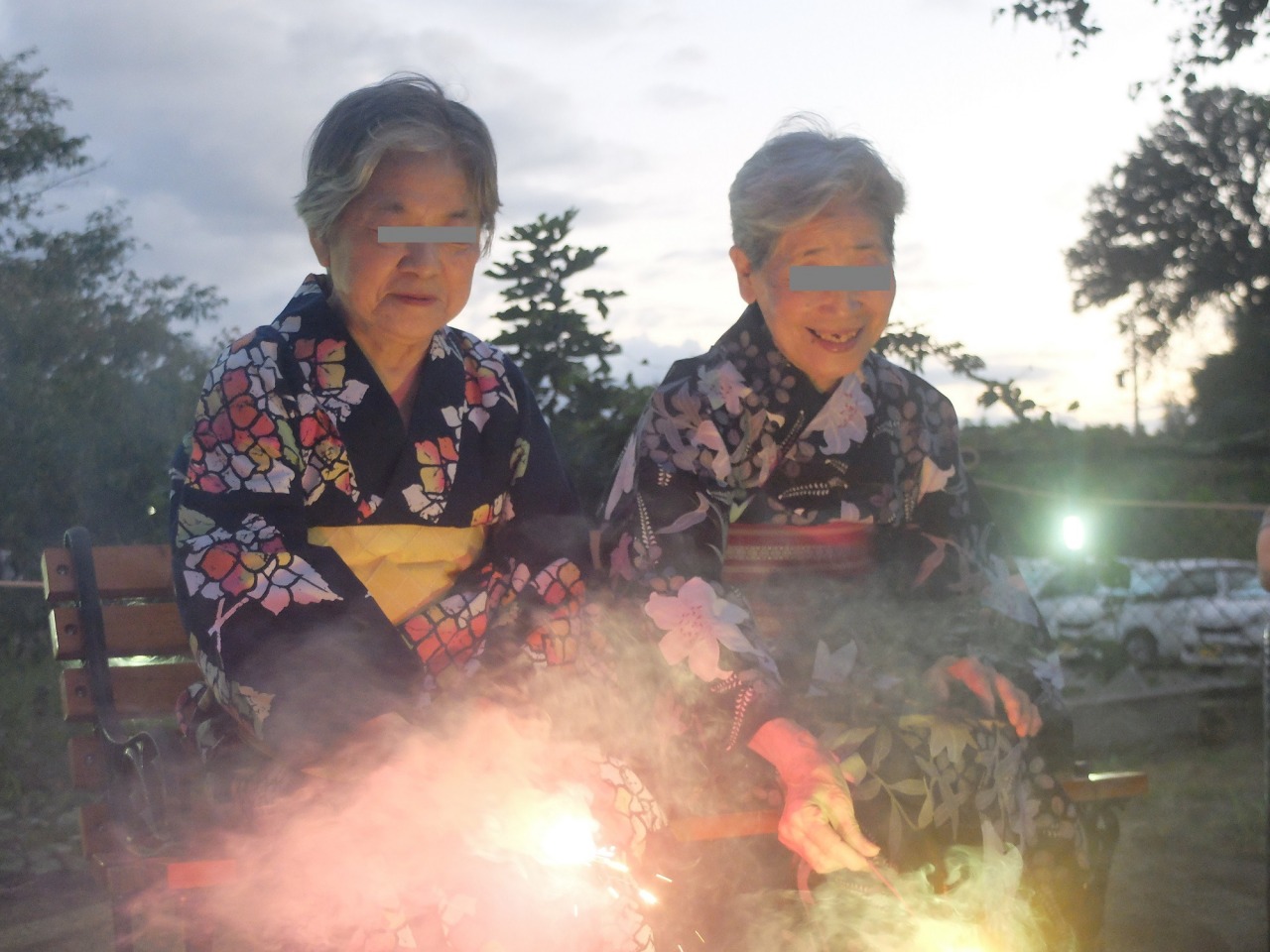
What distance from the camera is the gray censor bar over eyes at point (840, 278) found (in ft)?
8.13

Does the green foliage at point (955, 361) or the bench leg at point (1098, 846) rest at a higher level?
the green foliage at point (955, 361)

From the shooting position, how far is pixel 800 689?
2488mm

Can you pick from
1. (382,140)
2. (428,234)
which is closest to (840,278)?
(428,234)

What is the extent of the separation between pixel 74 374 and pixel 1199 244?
2965 cm

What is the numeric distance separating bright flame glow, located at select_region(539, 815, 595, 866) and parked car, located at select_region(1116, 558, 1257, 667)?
23.2ft

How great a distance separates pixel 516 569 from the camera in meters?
2.40

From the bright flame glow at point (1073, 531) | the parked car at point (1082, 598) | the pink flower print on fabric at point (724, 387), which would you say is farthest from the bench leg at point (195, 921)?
the parked car at point (1082, 598)

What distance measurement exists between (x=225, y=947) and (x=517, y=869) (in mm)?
669

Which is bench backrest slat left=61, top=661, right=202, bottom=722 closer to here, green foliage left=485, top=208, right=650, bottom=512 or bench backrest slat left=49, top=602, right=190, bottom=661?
bench backrest slat left=49, top=602, right=190, bottom=661

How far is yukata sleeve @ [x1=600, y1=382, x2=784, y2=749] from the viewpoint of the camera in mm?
2248

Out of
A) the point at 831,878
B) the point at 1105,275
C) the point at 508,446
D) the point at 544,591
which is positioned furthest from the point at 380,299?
the point at 1105,275

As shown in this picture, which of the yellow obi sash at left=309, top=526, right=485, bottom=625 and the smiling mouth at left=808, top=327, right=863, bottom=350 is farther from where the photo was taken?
the smiling mouth at left=808, top=327, right=863, bottom=350

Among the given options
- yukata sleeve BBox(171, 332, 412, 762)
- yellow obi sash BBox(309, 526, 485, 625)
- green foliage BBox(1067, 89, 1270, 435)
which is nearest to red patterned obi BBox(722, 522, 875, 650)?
yellow obi sash BBox(309, 526, 485, 625)

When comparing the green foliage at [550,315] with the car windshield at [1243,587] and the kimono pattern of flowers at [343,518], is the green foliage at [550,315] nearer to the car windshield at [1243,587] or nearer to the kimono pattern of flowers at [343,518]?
the kimono pattern of flowers at [343,518]
